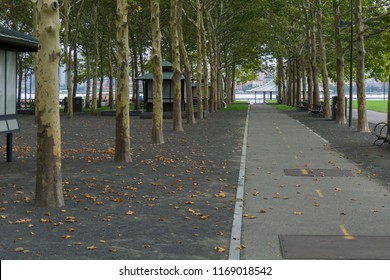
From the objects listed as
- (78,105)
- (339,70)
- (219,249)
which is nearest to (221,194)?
(219,249)

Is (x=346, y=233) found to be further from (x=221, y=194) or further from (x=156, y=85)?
(x=156, y=85)

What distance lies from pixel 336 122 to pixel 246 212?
3005 cm

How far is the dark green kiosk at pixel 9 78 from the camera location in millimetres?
17975

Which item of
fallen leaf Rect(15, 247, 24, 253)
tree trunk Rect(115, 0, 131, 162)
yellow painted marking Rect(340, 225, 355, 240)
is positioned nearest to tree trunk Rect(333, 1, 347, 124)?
tree trunk Rect(115, 0, 131, 162)

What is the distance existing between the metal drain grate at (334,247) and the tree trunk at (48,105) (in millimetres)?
4397

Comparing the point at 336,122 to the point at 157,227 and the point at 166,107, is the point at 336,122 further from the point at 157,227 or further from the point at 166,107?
the point at 157,227

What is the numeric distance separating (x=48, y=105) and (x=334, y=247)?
5.56 meters

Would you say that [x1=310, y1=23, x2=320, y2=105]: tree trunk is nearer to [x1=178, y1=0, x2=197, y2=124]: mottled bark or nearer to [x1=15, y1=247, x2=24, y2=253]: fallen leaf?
[x1=178, y1=0, x2=197, y2=124]: mottled bark

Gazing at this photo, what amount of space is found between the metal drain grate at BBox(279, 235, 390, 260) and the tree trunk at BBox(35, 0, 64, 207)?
440 centimetres

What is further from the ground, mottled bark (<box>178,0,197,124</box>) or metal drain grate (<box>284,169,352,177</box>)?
mottled bark (<box>178,0,197,124</box>)

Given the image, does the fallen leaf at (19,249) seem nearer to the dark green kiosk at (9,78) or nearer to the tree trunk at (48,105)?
the tree trunk at (48,105)

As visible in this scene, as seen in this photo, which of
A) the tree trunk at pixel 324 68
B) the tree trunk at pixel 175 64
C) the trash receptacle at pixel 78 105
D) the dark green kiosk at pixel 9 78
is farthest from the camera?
the trash receptacle at pixel 78 105

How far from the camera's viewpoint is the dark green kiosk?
17975mm

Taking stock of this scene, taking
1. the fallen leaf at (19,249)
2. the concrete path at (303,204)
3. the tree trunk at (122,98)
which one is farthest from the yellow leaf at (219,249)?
the tree trunk at (122,98)
